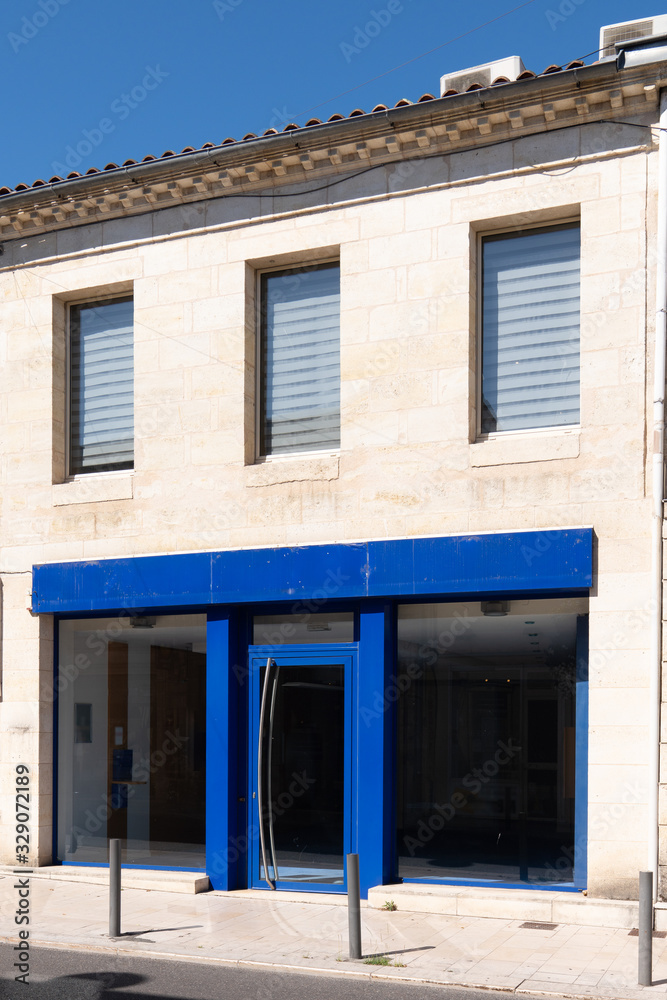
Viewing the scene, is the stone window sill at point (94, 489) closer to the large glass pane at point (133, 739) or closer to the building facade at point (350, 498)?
the building facade at point (350, 498)

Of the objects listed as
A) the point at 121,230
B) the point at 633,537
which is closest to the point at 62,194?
the point at 121,230

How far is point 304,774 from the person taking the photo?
11656 mm

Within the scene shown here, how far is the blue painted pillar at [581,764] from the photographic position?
10.5 m

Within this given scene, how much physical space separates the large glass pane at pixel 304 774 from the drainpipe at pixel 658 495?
3.24 m

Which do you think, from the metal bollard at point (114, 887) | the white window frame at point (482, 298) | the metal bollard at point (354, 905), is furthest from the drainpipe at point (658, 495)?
the metal bollard at point (114, 887)

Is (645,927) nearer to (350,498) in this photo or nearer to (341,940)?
(341,940)

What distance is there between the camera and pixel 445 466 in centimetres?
1120

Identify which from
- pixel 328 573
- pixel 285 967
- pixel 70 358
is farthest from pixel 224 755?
pixel 70 358

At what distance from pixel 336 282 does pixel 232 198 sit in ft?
5.30

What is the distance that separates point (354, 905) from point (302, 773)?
340 centimetres

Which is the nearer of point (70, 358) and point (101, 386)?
point (101, 386)

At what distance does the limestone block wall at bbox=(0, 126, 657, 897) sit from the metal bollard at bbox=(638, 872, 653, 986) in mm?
2287

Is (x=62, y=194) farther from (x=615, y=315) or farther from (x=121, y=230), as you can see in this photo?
(x=615, y=315)

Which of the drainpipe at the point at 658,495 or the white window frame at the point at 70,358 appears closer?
the drainpipe at the point at 658,495
